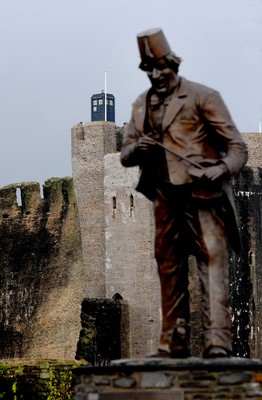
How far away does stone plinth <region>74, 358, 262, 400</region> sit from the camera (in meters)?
13.6

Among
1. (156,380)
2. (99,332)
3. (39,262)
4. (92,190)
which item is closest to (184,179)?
(156,380)

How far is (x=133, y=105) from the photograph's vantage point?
14.8m

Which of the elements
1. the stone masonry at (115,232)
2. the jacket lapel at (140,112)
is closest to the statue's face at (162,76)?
the jacket lapel at (140,112)

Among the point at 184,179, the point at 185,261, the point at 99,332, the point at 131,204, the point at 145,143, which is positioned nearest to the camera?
the point at 184,179

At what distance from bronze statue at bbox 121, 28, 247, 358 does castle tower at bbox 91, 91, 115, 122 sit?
195ft

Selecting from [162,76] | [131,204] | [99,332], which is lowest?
[162,76]

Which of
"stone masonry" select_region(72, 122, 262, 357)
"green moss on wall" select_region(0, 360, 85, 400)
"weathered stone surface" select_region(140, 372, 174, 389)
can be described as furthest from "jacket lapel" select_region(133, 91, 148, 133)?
"stone masonry" select_region(72, 122, 262, 357)

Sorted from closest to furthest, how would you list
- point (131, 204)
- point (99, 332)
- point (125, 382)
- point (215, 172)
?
1. point (125, 382)
2. point (215, 172)
3. point (99, 332)
4. point (131, 204)

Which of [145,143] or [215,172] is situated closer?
[215,172]

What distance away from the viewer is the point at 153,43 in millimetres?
14469

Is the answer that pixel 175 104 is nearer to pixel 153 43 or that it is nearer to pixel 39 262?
pixel 153 43

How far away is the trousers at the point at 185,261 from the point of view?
1420cm

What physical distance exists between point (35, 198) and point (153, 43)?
37182 millimetres

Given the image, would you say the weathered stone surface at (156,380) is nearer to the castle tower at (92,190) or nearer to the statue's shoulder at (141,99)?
the statue's shoulder at (141,99)
